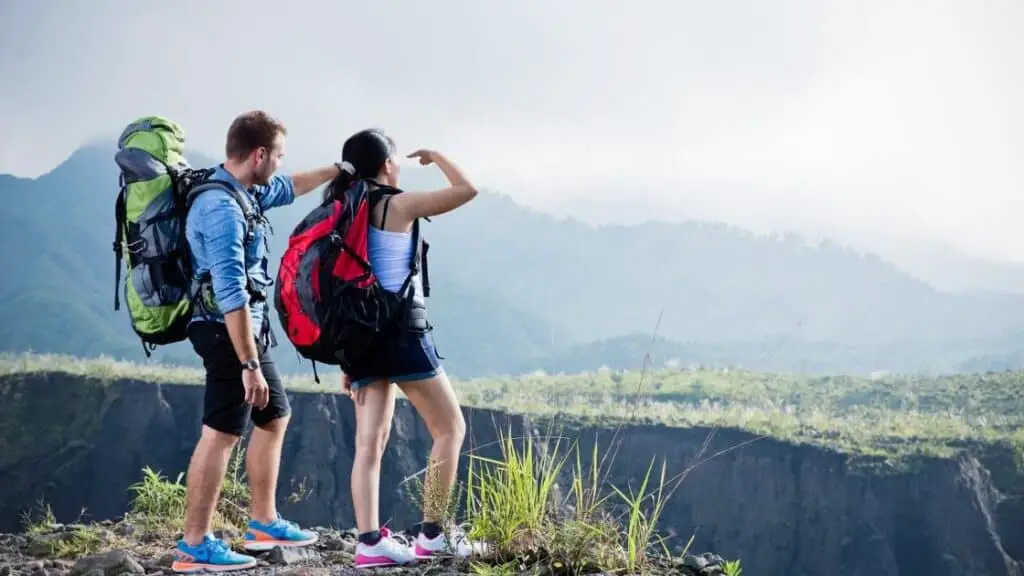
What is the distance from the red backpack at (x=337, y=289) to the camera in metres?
3.70

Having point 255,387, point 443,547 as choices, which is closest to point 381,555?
point 443,547

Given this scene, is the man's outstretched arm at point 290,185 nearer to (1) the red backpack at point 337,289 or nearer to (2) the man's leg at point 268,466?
(1) the red backpack at point 337,289

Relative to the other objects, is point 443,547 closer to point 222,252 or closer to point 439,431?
point 439,431

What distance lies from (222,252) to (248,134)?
1.65ft

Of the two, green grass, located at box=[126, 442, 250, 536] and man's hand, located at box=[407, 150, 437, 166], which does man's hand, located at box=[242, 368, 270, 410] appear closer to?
man's hand, located at box=[407, 150, 437, 166]

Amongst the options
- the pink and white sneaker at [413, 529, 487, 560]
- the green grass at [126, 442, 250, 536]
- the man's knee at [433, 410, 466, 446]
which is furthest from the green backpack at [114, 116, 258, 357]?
the green grass at [126, 442, 250, 536]

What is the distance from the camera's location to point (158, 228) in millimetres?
3898

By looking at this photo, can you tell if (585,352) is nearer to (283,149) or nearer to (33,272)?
(33,272)

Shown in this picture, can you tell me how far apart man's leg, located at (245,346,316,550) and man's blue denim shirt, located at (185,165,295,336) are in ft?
0.93

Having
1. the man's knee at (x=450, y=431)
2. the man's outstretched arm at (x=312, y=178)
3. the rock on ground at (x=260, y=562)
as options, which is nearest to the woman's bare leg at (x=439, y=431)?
the man's knee at (x=450, y=431)

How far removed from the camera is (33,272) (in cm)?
12950

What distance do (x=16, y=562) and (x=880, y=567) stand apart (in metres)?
35.7

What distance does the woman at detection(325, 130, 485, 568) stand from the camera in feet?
12.4

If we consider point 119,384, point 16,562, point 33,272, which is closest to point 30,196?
point 33,272
